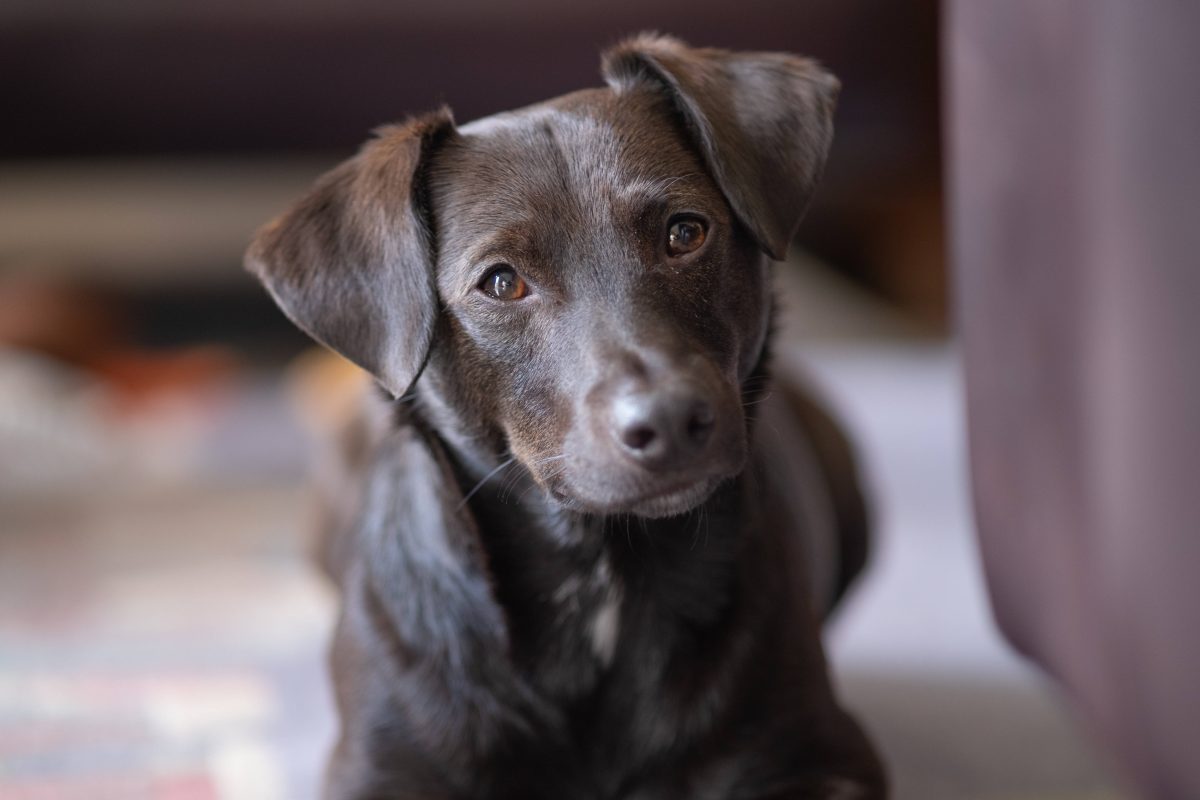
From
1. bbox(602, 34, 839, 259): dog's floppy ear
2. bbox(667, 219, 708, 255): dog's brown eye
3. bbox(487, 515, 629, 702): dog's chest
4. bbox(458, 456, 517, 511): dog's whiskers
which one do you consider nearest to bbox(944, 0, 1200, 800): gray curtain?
bbox(602, 34, 839, 259): dog's floppy ear

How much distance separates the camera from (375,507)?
1.82 m

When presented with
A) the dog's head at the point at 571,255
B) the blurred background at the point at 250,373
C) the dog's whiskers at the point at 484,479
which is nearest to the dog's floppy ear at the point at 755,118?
the dog's head at the point at 571,255

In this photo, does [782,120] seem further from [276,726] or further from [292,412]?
[292,412]

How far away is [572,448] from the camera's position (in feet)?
4.74

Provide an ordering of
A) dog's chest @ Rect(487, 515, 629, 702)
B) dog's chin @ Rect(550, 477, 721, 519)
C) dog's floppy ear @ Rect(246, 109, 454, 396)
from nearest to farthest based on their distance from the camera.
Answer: dog's chin @ Rect(550, 477, 721, 519) → dog's floppy ear @ Rect(246, 109, 454, 396) → dog's chest @ Rect(487, 515, 629, 702)

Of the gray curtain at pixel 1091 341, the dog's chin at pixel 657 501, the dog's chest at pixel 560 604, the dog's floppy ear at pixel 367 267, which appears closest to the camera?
the gray curtain at pixel 1091 341

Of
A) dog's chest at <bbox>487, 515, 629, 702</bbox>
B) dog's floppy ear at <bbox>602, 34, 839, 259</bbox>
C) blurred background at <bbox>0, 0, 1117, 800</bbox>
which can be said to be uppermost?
dog's floppy ear at <bbox>602, 34, 839, 259</bbox>

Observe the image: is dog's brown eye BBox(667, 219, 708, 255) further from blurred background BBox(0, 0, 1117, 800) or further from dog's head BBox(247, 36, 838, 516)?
blurred background BBox(0, 0, 1117, 800)

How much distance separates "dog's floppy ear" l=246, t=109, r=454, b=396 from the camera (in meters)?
1.51

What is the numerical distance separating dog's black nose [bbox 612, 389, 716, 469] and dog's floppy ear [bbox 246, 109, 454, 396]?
0.28 meters

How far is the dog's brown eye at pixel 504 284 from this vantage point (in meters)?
1.51

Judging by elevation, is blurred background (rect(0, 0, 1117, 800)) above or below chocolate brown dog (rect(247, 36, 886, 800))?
below

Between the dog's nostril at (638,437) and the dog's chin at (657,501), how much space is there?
0.07m

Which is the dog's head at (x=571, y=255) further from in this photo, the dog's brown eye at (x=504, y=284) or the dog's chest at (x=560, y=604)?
the dog's chest at (x=560, y=604)
